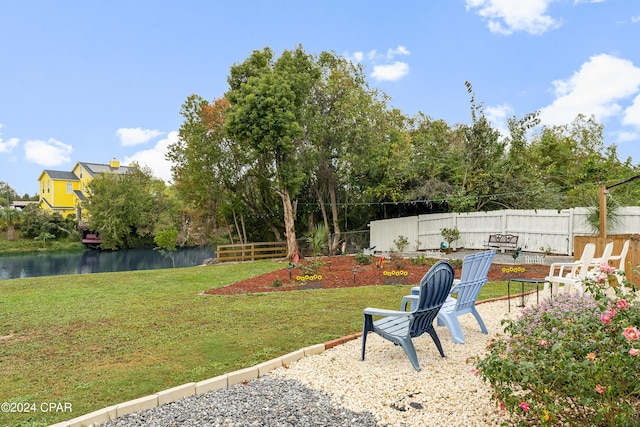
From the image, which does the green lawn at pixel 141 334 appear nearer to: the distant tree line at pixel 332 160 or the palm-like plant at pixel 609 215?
the palm-like plant at pixel 609 215

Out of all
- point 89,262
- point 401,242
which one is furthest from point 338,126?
point 89,262

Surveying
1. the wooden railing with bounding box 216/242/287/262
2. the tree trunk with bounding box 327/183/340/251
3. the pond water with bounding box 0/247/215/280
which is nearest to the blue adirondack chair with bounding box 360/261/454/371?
the wooden railing with bounding box 216/242/287/262

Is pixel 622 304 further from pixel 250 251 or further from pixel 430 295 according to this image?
pixel 250 251

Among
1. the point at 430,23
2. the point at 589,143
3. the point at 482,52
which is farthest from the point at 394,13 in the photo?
the point at 589,143

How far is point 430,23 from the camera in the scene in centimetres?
1096

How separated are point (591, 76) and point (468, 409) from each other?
1903cm

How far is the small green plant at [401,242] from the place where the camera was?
1784 cm

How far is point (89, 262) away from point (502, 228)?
77.7 feet

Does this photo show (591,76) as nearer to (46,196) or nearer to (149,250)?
(149,250)

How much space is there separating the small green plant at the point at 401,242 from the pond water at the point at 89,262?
9.47 metres

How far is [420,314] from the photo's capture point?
3693 mm

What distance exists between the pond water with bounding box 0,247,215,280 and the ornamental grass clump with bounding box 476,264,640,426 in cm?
1730

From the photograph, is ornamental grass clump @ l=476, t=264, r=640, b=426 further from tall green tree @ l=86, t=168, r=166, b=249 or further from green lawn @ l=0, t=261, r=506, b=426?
tall green tree @ l=86, t=168, r=166, b=249

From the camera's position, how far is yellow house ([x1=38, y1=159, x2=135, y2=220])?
41.4 meters
